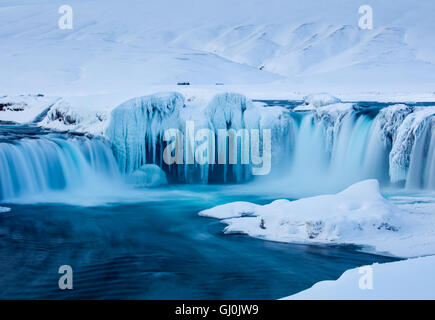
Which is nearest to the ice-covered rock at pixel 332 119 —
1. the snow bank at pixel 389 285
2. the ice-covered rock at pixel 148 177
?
the ice-covered rock at pixel 148 177

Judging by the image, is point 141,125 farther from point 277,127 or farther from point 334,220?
point 334,220

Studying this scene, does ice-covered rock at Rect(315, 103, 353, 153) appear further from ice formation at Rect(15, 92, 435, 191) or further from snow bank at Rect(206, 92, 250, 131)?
snow bank at Rect(206, 92, 250, 131)

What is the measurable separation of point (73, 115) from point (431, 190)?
660cm

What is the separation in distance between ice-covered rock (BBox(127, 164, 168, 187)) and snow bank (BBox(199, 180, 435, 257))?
13.1 feet

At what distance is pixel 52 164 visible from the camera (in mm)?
9523

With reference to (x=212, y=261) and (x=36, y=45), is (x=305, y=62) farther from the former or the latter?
(x=212, y=261)

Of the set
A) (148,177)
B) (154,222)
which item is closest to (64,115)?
(148,177)

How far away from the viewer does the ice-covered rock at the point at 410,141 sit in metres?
9.77

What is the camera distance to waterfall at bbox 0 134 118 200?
8898 mm

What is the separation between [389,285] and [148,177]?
6968 mm

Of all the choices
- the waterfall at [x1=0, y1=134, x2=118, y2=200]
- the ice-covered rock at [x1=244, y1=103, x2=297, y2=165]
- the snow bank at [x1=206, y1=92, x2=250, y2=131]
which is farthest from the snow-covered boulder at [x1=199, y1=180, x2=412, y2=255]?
the ice-covered rock at [x1=244, y1=103, x2=297, y2=165]

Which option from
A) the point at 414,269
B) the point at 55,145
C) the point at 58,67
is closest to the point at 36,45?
the point at 58,67

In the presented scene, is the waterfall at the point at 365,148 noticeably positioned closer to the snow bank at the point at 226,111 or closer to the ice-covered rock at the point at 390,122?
the ice-covered rock at the point at 390,122

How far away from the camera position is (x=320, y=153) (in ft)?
37.9
